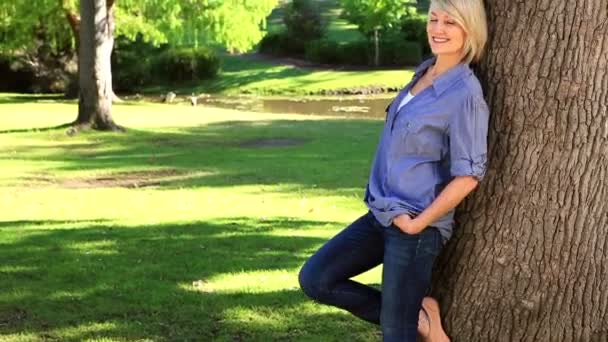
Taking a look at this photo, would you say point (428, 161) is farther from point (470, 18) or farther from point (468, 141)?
point (470, 18)

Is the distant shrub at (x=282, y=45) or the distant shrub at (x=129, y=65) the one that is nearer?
the distant shrub at (x=129, y=65)

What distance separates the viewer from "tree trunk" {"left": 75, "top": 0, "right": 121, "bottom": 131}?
19641 mm

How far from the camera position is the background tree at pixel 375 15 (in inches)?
1793

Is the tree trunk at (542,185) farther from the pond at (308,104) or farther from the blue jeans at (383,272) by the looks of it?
the pond at (308,104)

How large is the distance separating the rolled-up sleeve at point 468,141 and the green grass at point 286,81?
37.6 m

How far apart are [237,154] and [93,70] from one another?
5076 mm

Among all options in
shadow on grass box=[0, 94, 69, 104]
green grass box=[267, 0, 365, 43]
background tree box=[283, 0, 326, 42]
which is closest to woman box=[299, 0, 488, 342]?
shadow on grass box=[0, 94, 69, 104]

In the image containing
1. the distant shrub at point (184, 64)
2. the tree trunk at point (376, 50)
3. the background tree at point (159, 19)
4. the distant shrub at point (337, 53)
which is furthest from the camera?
the distant shrub at point (337, 53)

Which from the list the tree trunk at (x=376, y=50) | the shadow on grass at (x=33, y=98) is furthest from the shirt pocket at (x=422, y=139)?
the tree trunk at (x=376, y=50)

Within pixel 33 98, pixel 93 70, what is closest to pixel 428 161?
pixel 93 70

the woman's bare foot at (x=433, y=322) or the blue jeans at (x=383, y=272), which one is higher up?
the blue jeans at (x=383, y=272)

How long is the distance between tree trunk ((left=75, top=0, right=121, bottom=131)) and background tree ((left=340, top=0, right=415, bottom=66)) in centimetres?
2532

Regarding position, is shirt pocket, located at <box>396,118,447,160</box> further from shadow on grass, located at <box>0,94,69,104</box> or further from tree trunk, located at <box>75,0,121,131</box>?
shadow on grass, located at <box>0,94,69,104</box>

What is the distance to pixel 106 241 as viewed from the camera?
759cm
